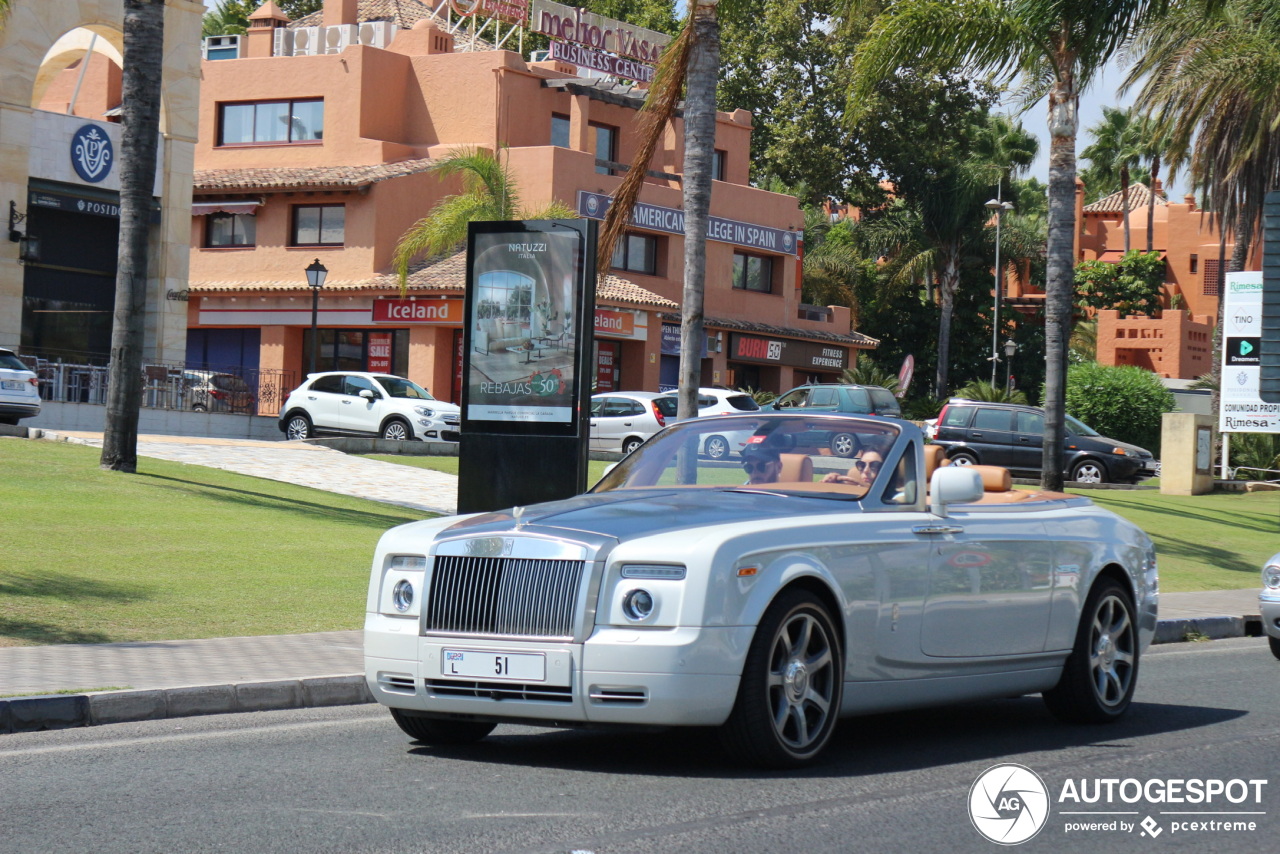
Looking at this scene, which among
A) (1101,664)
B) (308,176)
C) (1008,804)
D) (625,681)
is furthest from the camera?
(308,176)

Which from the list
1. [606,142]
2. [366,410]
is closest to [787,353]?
[606,142]

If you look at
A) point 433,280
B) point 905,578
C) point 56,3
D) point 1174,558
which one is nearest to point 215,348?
point 433,280

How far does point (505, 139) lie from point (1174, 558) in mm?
30697

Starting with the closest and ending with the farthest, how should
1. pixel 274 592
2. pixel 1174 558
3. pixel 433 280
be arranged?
pixel 274 592, pixel 1174 558, pixel 433 280

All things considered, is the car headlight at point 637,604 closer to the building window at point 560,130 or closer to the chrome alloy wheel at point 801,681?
the chrome alloy wheel at point 801,681

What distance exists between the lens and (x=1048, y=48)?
2375 cm

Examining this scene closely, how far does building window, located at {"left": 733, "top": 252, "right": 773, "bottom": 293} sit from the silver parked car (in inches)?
1650

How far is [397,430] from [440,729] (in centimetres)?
2608

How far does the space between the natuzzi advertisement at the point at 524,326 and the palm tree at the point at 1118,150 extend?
7328 cm

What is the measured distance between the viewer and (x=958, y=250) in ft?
221

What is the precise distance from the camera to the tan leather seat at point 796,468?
787 centimetres

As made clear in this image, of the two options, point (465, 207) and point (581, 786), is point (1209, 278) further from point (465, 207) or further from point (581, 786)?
point (581, 786)

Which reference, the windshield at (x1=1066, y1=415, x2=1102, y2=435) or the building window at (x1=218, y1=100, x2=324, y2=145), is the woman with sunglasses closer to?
the windshield at (x1=1066, y1=415, x2=1102, y2=435)

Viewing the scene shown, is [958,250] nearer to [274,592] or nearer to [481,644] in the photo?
[274,592]
